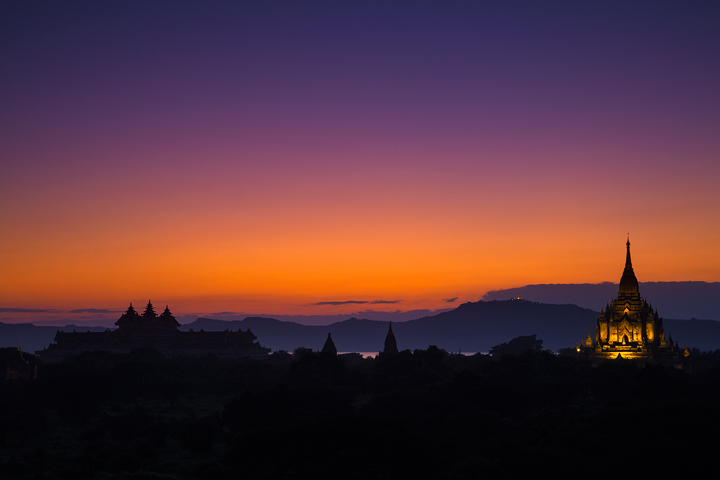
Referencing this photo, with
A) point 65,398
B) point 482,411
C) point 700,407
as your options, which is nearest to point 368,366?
point 65,398

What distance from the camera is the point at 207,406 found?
86.1 metres

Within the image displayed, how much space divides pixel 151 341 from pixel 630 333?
87352 mm

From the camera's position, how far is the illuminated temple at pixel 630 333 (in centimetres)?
11488

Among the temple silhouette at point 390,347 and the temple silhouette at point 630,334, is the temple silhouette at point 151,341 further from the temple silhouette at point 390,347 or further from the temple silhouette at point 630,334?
the temple silhouette at point 630,334

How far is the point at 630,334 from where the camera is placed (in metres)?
118

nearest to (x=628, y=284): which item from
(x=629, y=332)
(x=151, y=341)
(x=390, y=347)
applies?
(x=629, y=332)

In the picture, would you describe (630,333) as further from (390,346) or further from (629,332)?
(390,346)

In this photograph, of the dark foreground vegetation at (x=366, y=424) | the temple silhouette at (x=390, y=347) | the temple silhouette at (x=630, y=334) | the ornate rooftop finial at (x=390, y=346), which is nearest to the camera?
the dark foreground vegetation at (x=366, y=424)

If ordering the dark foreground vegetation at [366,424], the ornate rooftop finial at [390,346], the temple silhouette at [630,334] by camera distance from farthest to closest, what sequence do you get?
the ornate rooftop finial at [390,346], the temple silhouette at [630,334], the dark foreground vegetation at [366,424]

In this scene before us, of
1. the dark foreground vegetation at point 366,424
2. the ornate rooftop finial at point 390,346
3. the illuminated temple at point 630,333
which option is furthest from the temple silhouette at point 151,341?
the illuminated temple at point 630,333

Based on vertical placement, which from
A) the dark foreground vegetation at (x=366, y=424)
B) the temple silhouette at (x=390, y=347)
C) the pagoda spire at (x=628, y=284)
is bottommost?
the dark foreground vegetation at (x=366, y=424)

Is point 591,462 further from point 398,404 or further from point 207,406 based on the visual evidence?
point 207,406

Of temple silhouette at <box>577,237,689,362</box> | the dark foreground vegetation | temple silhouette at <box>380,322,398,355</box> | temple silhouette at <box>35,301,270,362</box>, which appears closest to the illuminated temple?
temple silhouette at <box>577,237,689,362</box>

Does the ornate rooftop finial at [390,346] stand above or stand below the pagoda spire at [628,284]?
below
